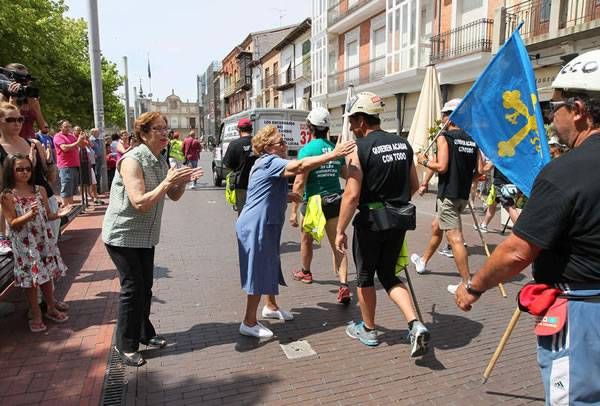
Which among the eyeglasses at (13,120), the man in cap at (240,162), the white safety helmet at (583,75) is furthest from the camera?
the man in cap at (240,162)

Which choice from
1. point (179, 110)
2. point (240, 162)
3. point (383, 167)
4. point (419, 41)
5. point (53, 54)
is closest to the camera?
point (383, 167)

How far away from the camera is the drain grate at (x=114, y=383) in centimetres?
293

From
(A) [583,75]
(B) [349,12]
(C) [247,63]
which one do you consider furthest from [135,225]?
(C) [247,63]

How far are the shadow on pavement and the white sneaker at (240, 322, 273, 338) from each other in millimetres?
567

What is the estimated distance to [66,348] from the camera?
12.0ft

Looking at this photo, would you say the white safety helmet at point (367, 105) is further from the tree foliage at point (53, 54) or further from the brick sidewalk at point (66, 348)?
the tree foliage at point (53, 54)

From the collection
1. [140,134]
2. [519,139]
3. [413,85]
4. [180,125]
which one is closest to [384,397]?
[519,139]

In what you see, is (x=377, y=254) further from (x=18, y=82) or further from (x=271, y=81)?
(x=271, y=81)

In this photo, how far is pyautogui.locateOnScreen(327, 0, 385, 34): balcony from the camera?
65.5ft

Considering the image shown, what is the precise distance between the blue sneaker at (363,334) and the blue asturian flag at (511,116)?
168 cm

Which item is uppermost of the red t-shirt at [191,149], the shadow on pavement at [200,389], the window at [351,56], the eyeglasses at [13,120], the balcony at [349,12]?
the balcony at [349,12]

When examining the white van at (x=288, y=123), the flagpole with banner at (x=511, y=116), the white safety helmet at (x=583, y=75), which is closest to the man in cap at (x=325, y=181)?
the flagpole with banner at (x=511, y=116)

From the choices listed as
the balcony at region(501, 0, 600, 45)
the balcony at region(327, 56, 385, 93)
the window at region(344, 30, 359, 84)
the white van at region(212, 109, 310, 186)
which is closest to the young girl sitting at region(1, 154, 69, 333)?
the white van at region(212, 109, 310, 186)

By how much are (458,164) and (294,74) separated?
28.9 metres
